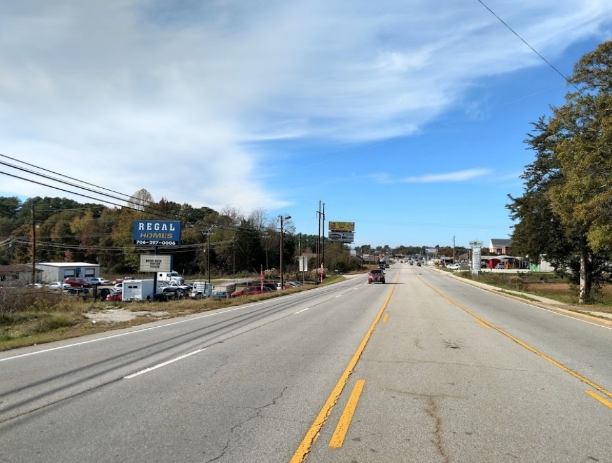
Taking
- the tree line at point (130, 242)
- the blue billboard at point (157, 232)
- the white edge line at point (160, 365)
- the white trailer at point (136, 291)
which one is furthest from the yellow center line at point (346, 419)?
the tree line at point (130, 242)

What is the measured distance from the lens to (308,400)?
6438mm

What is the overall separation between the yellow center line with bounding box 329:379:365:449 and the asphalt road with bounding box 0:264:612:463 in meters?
0.02

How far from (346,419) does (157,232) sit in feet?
113

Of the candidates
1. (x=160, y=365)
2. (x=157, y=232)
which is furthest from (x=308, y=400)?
(x=157, y=232)

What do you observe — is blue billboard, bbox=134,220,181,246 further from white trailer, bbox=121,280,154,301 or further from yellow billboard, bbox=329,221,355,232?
yellow billboard, bbox=329,221,355,232

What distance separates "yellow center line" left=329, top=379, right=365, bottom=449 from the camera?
191 inches

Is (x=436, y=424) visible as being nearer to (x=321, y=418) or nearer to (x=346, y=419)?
(x=346, y=419)

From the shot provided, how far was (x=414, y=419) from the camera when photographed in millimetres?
5625

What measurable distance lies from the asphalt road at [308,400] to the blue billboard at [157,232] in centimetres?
2573

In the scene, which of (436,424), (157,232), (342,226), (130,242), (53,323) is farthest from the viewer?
(342,226)

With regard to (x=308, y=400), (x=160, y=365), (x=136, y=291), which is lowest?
(x=136, y=291)

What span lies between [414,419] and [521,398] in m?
2.02

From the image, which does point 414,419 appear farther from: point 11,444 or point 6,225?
point 6,225

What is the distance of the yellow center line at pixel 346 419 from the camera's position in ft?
16.0
